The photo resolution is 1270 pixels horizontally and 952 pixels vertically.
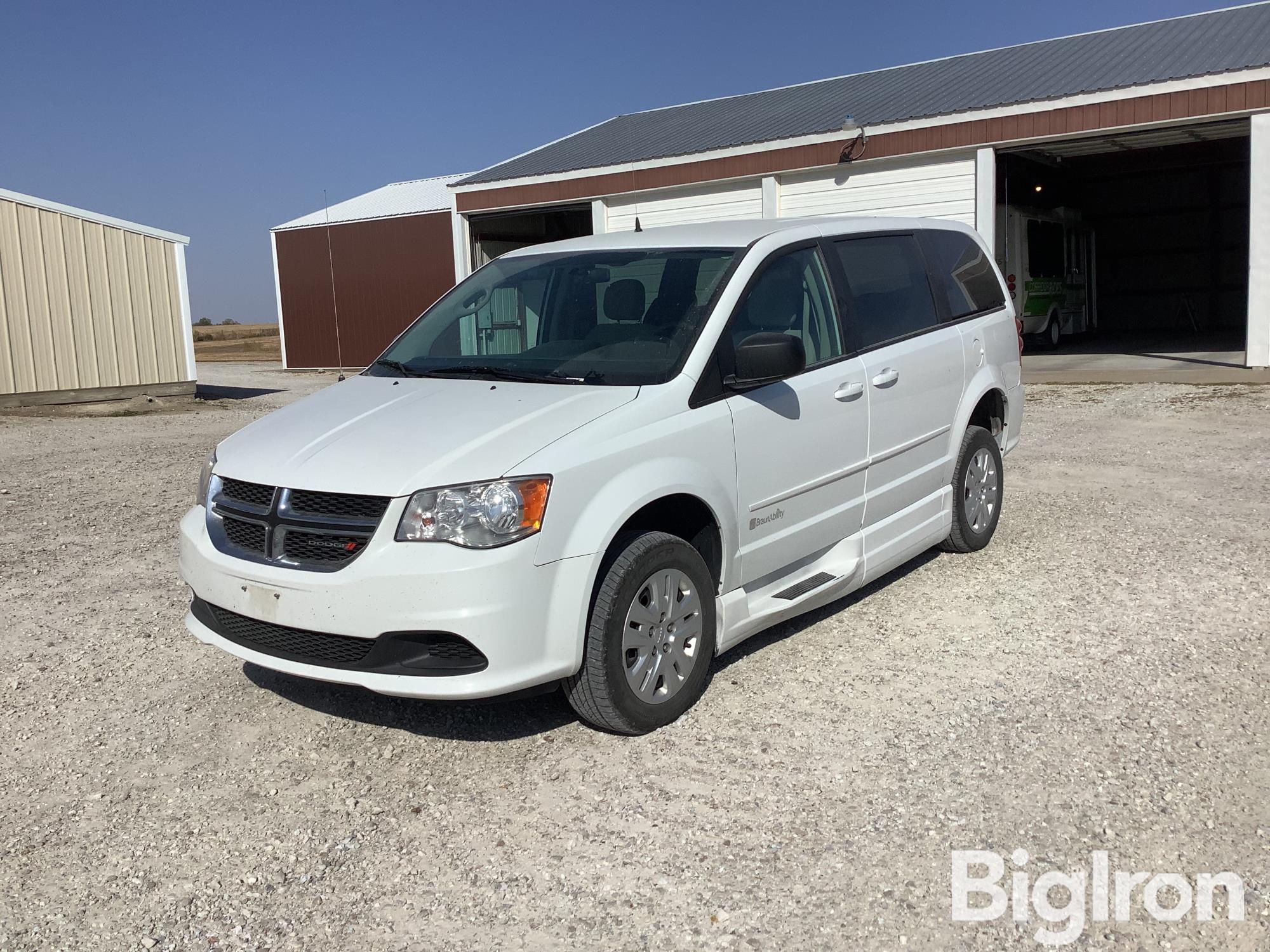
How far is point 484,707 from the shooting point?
446 cm

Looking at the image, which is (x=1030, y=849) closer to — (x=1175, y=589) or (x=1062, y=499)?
(x=1175, y=589)

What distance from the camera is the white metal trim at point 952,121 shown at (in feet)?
47.2

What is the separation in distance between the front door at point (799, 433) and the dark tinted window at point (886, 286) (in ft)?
0.76

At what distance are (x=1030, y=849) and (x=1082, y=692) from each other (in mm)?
1305

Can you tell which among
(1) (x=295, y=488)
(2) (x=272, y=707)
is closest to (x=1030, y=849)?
(1) (x=295, y=488)

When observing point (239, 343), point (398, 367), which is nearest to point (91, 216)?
point (398, 367)

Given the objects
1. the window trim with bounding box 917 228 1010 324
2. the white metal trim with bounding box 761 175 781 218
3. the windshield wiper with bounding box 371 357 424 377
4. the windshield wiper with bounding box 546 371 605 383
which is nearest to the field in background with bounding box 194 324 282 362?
the white metal trim with bounding box 761 175 781 218

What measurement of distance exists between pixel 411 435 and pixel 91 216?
16.7 metres

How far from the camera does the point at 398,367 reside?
511cm

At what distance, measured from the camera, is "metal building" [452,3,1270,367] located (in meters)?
15.2

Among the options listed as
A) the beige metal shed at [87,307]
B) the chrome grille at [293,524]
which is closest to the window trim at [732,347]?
the chrome grille at [293,524]

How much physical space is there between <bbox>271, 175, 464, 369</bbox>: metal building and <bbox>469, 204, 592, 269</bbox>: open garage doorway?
1451 mm

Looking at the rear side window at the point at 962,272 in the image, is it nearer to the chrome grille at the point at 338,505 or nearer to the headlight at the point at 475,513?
the headlight at the point at 475,513

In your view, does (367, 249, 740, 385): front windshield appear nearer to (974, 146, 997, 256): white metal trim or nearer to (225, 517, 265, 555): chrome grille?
(225, 517, 265, 555): chrome grille
